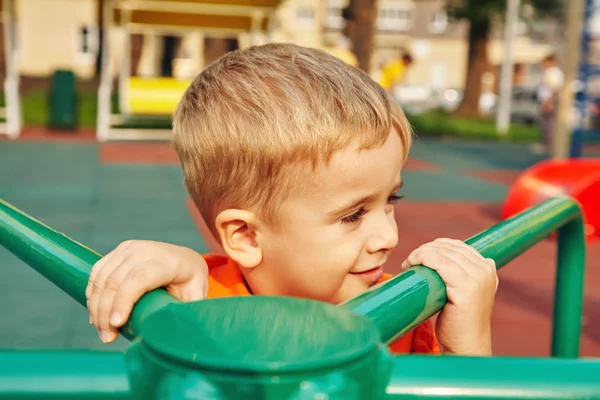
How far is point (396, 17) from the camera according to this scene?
43.8m

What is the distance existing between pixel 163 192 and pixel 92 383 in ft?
19.6

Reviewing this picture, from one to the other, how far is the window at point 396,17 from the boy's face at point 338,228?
143 feet

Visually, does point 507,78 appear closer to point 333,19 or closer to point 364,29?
point 364,29

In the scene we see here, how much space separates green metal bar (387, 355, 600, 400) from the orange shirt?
0.69 metres

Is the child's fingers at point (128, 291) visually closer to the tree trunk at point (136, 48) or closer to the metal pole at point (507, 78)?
the metal pole at point (507, 78)

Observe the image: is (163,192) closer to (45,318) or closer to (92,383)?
(45,318)

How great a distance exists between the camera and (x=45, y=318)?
301cm

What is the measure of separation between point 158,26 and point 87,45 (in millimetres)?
24719

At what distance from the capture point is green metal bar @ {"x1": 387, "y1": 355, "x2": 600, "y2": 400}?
48cm

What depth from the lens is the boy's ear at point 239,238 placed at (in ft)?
3.70

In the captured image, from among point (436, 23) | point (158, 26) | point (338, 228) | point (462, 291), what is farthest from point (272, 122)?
point (436, 23)

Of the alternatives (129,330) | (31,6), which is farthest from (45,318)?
(31,6)

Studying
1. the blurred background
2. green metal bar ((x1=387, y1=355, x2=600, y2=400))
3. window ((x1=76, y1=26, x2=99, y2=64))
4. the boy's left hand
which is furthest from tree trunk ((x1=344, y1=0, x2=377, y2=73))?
window ((x1=76, y1=26, x2=99, y2=64))

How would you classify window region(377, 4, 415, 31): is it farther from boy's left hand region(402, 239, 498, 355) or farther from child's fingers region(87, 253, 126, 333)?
child's fingers region(87, 253, 126, 333)
